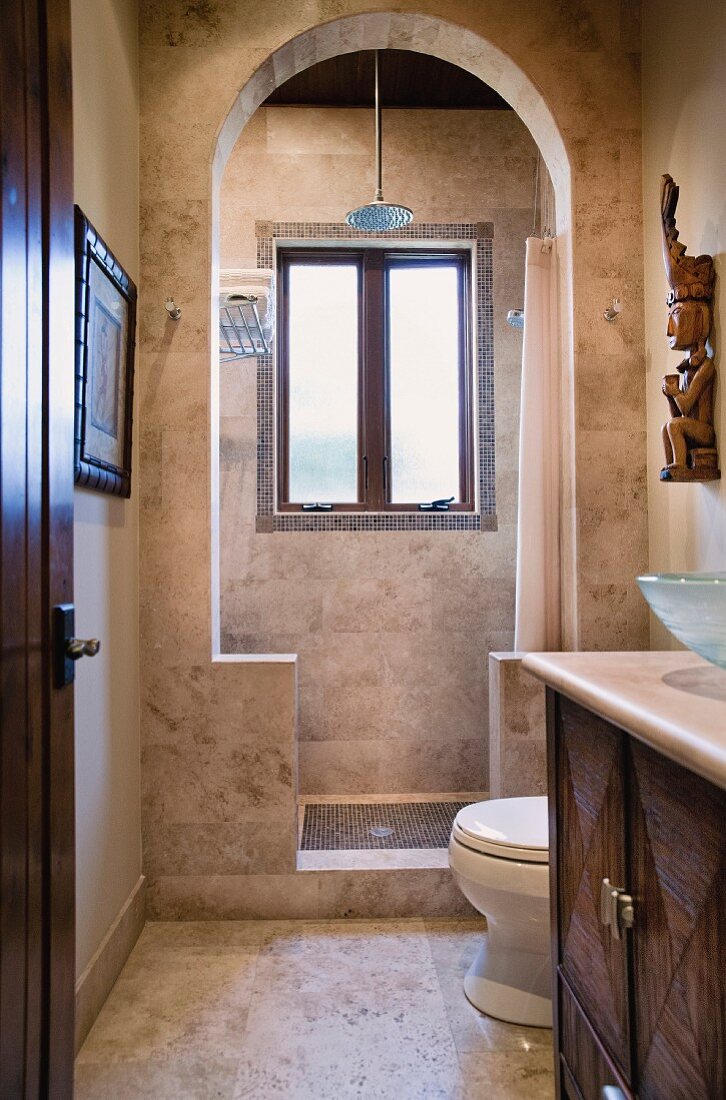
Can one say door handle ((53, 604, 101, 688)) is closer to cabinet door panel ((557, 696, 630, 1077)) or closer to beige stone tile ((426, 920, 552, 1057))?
cabinet door panel ((557, 696, 630, 1077))

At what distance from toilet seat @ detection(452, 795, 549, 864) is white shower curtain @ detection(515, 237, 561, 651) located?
2.05ft

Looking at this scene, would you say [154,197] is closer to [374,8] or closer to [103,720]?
[374,8]

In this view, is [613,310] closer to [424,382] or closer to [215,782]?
[424,382]

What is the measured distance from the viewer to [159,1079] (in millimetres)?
1674

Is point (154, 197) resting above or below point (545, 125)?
below

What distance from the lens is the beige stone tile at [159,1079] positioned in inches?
63.9

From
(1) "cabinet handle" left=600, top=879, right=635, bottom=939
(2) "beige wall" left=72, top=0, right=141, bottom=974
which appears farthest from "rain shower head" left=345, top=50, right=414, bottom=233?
(1) "cabinet handle" left=600, top=879, right=635, bottom=939

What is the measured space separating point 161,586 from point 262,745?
0.57 meters

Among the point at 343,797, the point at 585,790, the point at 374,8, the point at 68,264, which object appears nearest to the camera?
the point at 585,790

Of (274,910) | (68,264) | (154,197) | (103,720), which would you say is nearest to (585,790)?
(68,264)

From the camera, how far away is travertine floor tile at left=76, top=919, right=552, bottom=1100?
1665 mm

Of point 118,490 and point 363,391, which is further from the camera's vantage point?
point 363,391

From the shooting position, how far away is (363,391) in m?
3.70

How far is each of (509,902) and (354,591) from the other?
188cm
